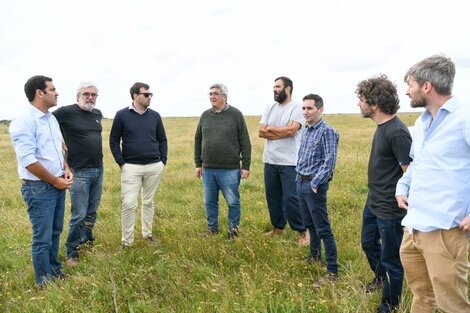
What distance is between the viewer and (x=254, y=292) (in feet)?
12.8

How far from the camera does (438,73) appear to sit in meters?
Answer: 2.76

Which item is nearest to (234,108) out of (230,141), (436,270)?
(230,141)

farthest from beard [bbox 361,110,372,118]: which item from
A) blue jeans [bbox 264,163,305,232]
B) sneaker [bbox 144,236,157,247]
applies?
sneaker [bbox 144,236,157,247]

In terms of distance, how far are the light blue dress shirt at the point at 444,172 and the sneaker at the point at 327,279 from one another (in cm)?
166

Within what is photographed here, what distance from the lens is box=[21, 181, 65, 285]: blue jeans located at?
14.8ft

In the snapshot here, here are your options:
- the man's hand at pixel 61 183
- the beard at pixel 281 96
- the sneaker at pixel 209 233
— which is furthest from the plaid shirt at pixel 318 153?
the man's hand at pixel 61 183

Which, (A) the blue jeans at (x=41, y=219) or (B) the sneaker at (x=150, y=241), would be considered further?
(B) the sneaker at (x=150, y=241)

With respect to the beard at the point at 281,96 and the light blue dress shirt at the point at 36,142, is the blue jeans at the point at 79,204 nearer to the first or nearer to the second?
the light blue dress shirt at the point at 36,142

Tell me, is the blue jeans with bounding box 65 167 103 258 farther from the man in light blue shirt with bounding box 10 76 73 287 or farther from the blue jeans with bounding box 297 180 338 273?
the blue jeans with bounding box 297 180 338 273

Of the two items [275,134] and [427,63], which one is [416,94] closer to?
[427,63]

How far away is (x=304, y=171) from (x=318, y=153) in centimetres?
30

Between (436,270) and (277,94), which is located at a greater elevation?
(277,94)

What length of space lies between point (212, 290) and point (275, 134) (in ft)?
9.58

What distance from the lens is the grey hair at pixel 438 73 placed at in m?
2.76
